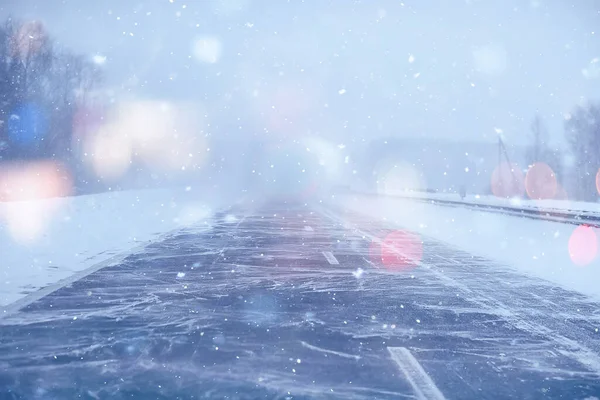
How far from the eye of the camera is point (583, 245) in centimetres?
1633

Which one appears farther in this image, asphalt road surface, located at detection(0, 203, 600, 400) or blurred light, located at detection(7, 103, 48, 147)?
blurred light, located at detection(7, 103, 48, 147)

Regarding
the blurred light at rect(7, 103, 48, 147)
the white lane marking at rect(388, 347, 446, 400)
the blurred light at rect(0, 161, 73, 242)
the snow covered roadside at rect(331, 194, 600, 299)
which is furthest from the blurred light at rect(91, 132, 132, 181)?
the white lane marking at rect(388, 347, 446, 400)

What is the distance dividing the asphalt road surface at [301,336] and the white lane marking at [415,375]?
2 cm

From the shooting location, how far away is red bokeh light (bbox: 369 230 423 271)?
13.8 metres

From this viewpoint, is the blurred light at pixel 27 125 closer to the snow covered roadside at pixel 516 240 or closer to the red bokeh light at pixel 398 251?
the snow covered roadside at pixel 516 240

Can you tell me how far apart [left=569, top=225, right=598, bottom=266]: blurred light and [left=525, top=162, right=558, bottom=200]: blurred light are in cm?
7958

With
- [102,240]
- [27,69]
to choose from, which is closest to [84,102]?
[27,69]

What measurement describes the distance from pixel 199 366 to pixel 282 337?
4.54 feet

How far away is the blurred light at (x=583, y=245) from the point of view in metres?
14.4

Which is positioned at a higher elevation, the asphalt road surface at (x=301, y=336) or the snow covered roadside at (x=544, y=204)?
the asphalt road surface at (x=301, y=336)

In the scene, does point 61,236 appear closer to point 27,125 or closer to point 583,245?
point 583,245

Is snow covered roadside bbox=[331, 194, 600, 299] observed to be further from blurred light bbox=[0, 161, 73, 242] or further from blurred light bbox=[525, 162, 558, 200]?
blurred light bbox=[525, 162, 558, 200]

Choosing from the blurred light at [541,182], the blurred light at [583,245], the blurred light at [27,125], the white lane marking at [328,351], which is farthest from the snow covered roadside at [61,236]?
the blurred light at [541,182]

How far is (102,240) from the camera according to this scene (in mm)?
18516
